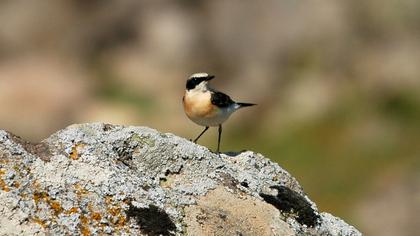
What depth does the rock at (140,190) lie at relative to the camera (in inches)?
452

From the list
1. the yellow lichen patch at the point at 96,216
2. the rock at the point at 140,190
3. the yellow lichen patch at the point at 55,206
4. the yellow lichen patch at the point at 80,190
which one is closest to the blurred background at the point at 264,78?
the rock at the point at 140,190

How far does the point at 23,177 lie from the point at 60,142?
1264mm

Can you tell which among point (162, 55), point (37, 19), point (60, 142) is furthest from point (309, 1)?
point (60, 142)

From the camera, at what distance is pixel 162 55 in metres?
62.7

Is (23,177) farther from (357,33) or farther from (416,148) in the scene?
(357,33)

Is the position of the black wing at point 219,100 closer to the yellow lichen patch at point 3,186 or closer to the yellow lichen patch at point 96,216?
the yellow lichen patch at point 96,216

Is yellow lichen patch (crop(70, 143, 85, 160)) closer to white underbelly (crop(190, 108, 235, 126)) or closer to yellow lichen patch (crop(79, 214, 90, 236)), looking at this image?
yellow lichen patch (crop(79, 214, 90, 236))

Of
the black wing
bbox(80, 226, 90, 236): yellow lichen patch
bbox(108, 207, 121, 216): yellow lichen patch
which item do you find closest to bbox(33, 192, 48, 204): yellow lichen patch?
bbox(80, 226, 90, 236): yellow lichen patch

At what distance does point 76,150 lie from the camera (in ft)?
42.1

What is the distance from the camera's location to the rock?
1148cm

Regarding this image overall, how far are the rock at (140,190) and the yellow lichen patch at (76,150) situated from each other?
0.6 inches

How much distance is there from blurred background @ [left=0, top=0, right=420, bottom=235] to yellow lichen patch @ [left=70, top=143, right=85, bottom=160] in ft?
72.6

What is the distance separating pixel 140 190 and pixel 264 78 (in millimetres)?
42507

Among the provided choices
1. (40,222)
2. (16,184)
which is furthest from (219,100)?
(40,222)
